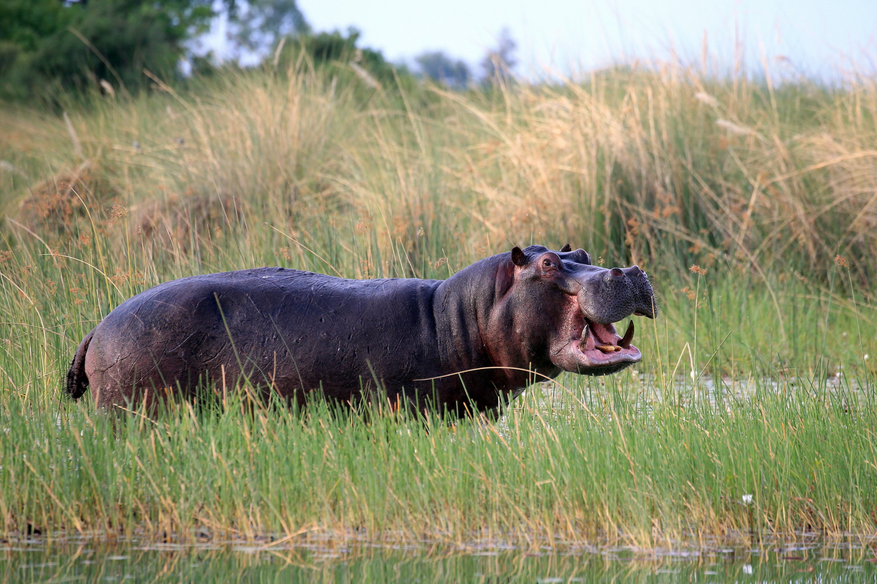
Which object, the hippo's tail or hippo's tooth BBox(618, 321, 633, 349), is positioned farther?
the hippo's tail

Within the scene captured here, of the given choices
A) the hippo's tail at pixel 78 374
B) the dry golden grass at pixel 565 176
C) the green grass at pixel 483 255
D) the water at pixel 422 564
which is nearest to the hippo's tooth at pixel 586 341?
the green grass at pixel 483 255

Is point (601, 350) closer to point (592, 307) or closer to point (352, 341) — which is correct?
point (592, 307)

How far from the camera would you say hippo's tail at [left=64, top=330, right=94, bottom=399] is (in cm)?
394

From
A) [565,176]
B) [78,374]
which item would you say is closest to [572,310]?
[78,374]

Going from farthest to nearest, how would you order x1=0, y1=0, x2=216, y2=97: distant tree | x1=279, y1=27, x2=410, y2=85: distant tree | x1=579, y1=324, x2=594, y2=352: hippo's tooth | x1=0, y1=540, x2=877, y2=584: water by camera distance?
x1=0, y1=0, x2=216, y2=97: distant tree
x1=279, y1=27, x2=410, y2=85: distant tree
x1=579, y1=324, x2=594, y2=352: hippo's tooth
x1=0, y1=540, x2=877, y2=584: water

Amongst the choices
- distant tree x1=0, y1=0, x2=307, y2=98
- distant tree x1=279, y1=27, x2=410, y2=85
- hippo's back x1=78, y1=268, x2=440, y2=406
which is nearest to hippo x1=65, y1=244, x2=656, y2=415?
hippo's back x1=78, y1=268, x2=440, y2=406

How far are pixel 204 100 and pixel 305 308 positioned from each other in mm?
9243

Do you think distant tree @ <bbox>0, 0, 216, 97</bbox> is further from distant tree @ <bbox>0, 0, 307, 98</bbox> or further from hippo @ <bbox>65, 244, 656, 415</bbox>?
hippo @ <bbox>65, 244, 656, 415</bbox>

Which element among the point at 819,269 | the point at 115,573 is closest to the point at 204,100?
the point at 819,269

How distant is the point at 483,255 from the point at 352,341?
3.31 meters

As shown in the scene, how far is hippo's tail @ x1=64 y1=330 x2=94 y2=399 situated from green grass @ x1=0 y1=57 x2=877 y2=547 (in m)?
0.18

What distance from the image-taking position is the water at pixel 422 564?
2.78 meters

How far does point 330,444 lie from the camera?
344cm

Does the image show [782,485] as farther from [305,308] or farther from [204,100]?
[204,100]
